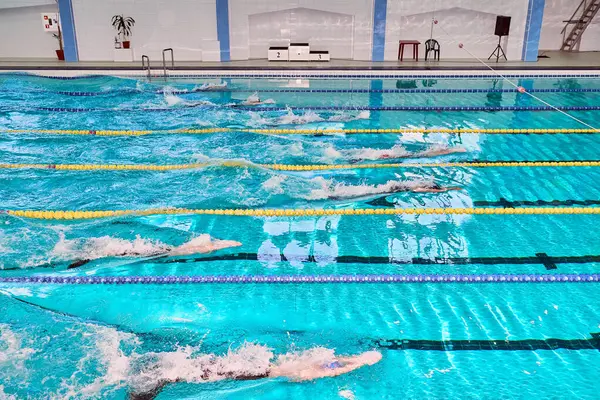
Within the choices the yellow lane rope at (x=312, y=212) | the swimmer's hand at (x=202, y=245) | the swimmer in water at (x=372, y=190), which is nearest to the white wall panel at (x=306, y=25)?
the swimmer in water at (x=372, y=190)

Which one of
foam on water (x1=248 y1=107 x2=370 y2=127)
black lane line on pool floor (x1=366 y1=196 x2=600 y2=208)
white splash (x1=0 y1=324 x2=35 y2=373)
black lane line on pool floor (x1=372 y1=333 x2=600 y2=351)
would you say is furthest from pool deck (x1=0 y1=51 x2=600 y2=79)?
black lane line on pool floor (x1=372 y1=333 x2=600 y2=351)

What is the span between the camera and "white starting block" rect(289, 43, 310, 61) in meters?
11.8

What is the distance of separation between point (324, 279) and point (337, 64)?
8.41 m

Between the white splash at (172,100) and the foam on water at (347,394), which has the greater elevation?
the white splash at (172,100)

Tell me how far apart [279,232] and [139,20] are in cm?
906

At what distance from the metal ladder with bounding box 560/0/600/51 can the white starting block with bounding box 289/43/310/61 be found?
6.11 meters

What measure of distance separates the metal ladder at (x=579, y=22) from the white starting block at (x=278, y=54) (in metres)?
6.53

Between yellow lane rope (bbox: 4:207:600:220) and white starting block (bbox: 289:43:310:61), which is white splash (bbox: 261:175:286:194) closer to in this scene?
yellow lane rope (bbox: 4:207:600:220)

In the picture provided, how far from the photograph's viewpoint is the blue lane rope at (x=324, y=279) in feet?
11.9

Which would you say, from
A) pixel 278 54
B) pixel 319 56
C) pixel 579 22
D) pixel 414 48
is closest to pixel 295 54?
pixel 278 54

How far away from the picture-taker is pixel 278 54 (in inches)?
464

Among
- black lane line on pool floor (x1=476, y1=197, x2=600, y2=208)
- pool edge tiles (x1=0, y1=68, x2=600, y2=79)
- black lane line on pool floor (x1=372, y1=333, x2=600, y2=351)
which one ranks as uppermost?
pool edge tiles (x1=0, y1=68, x2=600, y2=79)

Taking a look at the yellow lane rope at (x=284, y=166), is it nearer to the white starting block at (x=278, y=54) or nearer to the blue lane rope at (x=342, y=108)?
the blue lane rope at (x=342, y=108)

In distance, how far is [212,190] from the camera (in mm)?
5051
